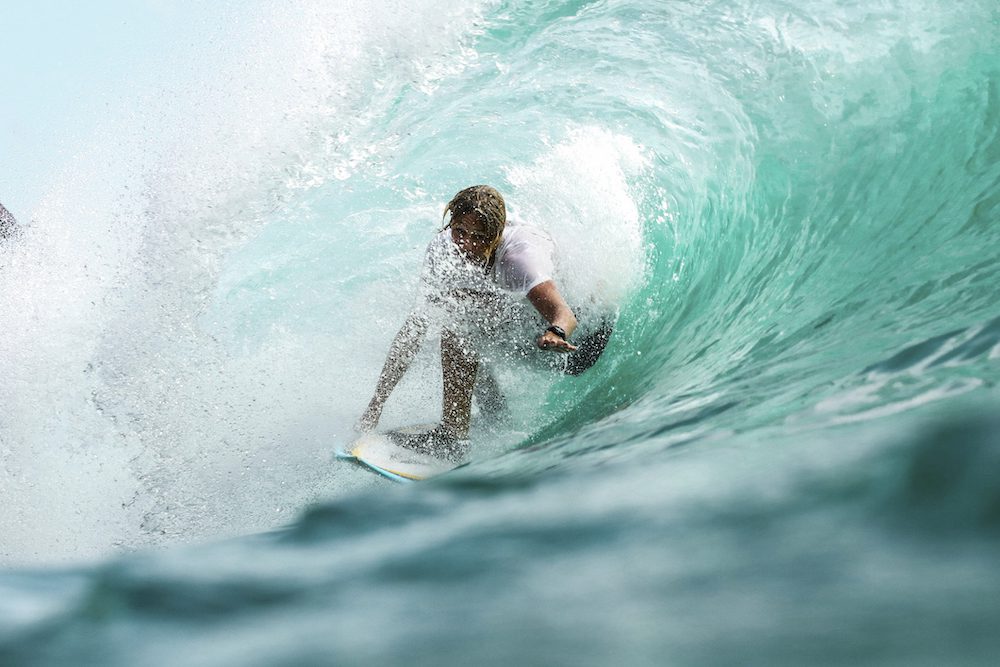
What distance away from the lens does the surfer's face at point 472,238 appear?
3273mm

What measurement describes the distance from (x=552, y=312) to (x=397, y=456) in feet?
3.26

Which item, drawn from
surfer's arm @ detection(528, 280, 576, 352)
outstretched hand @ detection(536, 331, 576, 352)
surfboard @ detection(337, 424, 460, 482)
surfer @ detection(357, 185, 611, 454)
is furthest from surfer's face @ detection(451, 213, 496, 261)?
surfboard @ detection(337, 424, 460, 482)

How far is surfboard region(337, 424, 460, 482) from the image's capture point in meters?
3.47

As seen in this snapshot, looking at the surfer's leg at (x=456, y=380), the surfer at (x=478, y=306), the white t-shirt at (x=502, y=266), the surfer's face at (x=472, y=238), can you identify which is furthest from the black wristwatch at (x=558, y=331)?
the surfer's leg at (x=456, y=380)

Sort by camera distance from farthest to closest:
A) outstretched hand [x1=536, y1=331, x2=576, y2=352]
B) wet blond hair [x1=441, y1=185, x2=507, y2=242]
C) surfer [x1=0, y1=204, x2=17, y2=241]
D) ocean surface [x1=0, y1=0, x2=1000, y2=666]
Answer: surfer [x1=0, y1=204, x2=17, y2=241] → wet blond hair [x1=441, y1=185, x2=507, y2=242] → outstretched hand [x1=536, y1=331, x2=576, y2=352] → ocean surface [x1=0, y1=0, x2=1000, y2=666]

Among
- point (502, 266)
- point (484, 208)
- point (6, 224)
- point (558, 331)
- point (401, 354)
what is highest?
point (6, 224)

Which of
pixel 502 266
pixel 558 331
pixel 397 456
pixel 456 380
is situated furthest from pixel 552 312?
pixel 397 456

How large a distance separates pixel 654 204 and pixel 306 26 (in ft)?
13.8

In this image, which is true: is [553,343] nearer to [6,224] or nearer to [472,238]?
[472,238]

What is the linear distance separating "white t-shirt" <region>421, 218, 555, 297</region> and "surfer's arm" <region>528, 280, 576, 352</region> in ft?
0.11

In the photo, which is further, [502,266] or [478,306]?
[478,306]

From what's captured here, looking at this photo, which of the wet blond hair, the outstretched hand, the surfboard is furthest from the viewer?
the surfboard

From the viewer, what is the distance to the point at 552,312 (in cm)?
319

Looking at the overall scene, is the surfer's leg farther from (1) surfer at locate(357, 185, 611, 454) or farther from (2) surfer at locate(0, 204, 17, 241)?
(2) surfer at locate(0, 204, 17, 241)
